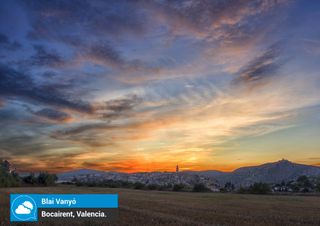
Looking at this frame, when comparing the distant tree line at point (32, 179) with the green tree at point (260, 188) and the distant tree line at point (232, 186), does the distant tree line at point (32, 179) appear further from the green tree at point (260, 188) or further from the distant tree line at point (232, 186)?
the green tree at point (260, 188)

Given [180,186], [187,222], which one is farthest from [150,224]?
[180,186]

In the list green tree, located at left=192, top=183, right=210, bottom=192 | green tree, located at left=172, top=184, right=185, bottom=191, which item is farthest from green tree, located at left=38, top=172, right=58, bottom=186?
green tree, located at left=192, top=183, right=210, bottom=192

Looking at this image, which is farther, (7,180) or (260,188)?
(7,180)

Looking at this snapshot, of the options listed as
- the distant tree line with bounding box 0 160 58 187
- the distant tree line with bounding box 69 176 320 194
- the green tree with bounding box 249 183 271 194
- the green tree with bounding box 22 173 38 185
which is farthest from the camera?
the green tree with bounding box 22 173 38 185

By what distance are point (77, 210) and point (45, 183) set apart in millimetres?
138095

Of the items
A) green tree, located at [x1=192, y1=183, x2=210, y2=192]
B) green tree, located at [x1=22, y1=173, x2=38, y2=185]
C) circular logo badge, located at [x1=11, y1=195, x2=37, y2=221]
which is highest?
green tree, located at [x1=22, y1=173, x2=38, y2=185]

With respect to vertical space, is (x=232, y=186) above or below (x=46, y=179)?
below

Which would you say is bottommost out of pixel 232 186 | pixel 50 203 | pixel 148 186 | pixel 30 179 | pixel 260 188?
pixel 232 186

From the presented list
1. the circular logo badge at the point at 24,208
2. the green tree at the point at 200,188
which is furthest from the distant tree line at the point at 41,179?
the circular logo badge at the point at 24,208

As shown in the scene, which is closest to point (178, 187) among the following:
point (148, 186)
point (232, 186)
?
point (148, 186)

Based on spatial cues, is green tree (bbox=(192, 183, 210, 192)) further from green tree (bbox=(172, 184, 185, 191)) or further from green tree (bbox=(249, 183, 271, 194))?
green tree (bbox=(249, 183, 271, 194))

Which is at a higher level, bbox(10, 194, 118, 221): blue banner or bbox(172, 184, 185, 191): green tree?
bbox(10, 194, 118, 221): blue banner

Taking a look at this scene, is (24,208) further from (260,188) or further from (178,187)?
(178,187)

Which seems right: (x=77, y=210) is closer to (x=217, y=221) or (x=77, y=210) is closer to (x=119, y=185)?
(x=217, y=221)
